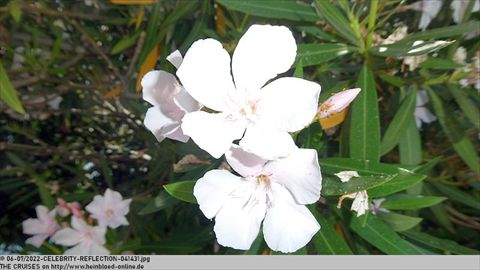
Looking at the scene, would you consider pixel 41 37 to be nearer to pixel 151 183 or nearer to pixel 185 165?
pixel 151 183

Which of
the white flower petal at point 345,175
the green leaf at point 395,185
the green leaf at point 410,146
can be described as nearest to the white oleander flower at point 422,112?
the green leaf at point 410,146

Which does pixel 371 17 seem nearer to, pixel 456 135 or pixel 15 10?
pixel 456 135

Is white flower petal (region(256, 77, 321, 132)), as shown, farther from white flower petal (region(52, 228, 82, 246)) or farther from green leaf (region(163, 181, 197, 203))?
white flower petal (region(52, 228, 82, 246))

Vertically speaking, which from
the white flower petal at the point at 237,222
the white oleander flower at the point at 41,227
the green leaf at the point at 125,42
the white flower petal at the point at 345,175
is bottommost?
the white oleander flower at the point at 41,227

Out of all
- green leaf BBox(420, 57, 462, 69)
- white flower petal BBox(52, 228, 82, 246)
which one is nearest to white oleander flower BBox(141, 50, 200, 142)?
green leaf BBox(420, 57, 462, 69)

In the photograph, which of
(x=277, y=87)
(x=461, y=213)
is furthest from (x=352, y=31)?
(x=461, y=213)

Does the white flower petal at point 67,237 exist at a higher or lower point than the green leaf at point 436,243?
lower

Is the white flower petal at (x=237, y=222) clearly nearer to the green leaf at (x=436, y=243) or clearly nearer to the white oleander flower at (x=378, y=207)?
the white oleander flower at (x=378, y=207)
